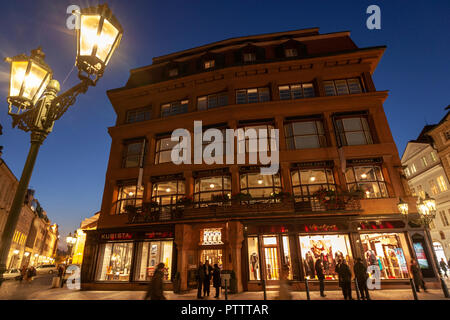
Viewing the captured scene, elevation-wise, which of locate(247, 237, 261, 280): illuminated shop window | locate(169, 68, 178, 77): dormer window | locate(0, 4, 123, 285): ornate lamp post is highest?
locate(169, 68, 178, 77): dormer window

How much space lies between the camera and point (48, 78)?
488 centimetres

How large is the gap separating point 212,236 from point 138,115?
1460cm

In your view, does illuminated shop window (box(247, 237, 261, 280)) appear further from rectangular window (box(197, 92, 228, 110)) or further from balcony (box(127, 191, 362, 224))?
rectangular window (box(197, 92, 228, 110))

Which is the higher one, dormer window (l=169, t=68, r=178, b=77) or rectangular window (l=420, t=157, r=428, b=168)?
dormer window (l=169, t=68, r=178, b=77)

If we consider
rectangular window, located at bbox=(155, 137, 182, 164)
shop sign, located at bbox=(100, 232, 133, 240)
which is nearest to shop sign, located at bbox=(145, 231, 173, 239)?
shop sign, located at bbox=(100, 232, 133, 240)

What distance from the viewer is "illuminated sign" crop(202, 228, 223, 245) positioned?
61.3 ft

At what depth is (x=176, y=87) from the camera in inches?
939

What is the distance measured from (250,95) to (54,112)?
19325 millimetres

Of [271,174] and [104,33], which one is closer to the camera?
[104,33]

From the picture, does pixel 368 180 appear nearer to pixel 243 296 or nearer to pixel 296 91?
pixel 296 91

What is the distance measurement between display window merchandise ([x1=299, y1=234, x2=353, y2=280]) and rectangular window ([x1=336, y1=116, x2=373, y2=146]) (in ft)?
25.7

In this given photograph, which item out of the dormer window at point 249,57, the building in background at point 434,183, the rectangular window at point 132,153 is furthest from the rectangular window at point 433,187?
the rectangular window at point 132,153
